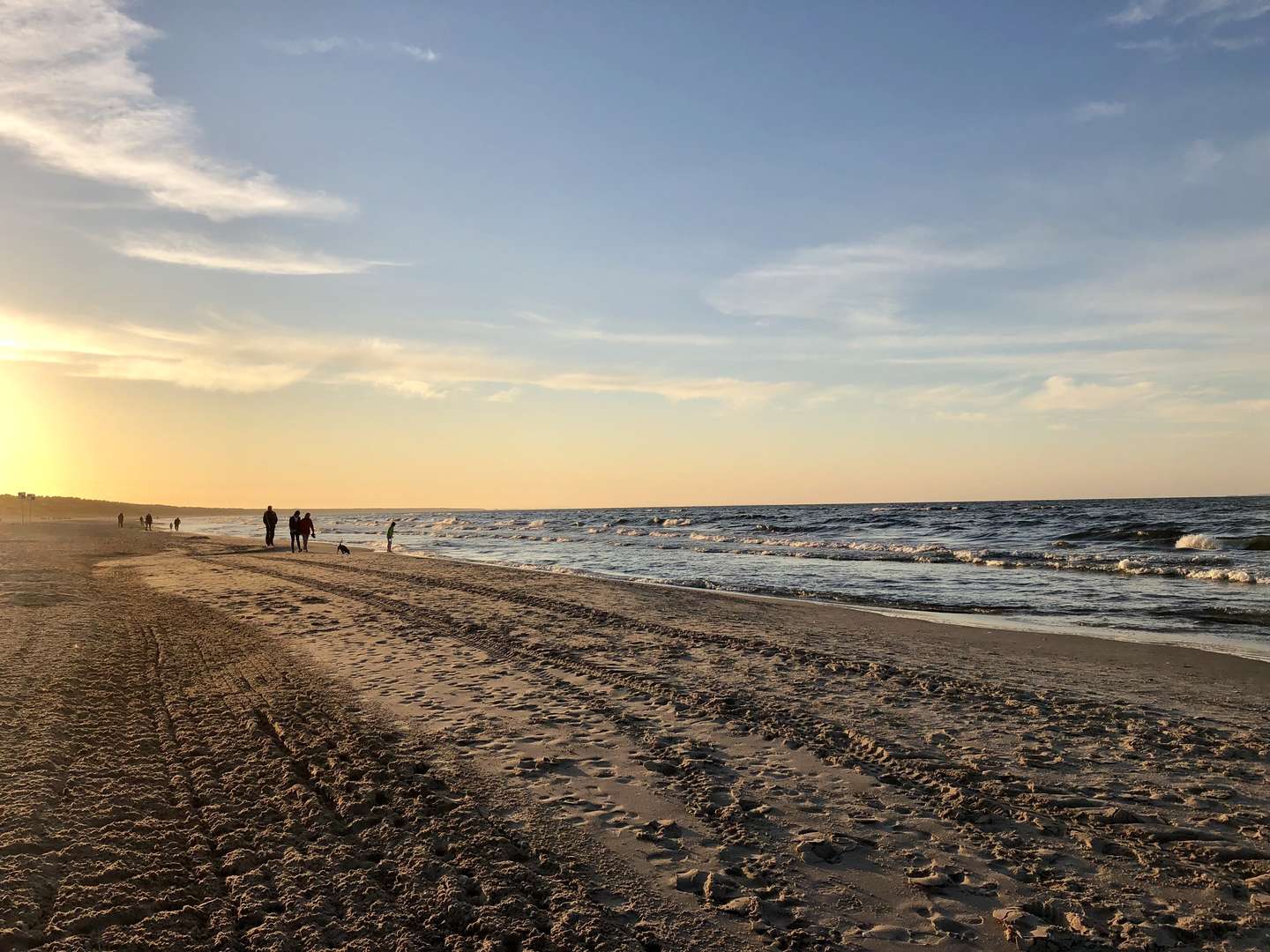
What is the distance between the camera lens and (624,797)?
517 centimetres

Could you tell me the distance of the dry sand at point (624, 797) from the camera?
367 cm

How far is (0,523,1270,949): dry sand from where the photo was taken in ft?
12.0

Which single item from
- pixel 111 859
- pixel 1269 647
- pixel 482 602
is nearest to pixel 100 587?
pixel 482 602

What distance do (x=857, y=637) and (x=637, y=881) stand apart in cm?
860

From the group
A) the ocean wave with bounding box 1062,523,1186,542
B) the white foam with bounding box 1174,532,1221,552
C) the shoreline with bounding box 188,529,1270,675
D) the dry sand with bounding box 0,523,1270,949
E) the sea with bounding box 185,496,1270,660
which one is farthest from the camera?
the ocean wave with bounding box 1062,523,1186,542

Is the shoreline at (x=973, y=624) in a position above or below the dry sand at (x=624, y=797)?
below

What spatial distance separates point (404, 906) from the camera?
147 inches

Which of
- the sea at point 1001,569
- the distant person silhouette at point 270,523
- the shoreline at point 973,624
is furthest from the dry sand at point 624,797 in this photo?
the distant person silhouette at point 270,523

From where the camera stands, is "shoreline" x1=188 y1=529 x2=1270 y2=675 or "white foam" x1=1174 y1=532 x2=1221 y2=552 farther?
"white foam" x1=1174 y1=532 x2=1221 y2=552

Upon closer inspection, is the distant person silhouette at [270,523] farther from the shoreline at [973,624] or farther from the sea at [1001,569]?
the shoreline at [973,624]

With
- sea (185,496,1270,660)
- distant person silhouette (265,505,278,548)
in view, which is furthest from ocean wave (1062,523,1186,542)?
distant person silhouette (265,505,278,548)

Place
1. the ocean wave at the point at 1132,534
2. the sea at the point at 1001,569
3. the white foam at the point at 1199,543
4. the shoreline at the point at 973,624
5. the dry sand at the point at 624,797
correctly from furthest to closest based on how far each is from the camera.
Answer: the ocean wave at the point at 1132,534
the white foam at the point at 1199,543
the sea at the point at 1001,569
the shoreline at the point at 973,624
the dry sand at the point at 624,797

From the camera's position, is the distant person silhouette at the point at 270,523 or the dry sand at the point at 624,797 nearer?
the dry sand at the point at 624,797

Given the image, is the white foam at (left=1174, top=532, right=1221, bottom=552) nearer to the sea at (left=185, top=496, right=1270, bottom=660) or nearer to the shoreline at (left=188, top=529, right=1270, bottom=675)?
the sea at (left=185, top=496, right=1270, bottom=660)
